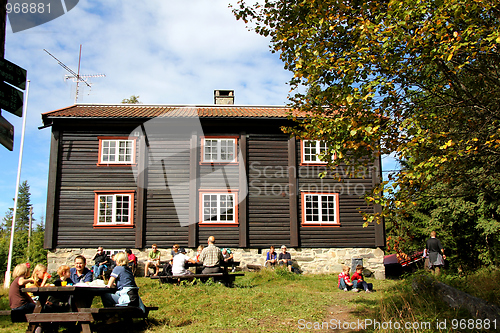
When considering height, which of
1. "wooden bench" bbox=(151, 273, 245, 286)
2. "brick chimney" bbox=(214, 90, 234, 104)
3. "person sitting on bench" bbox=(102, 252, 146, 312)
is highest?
"brick chimney" bbox=(214, 90, 234, 104)

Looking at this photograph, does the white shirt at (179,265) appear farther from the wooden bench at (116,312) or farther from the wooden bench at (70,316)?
the wooden bench at (70,316)

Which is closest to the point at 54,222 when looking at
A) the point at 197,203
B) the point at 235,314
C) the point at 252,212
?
the point at 197,203

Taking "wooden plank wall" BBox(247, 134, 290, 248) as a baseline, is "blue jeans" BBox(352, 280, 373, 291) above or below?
below

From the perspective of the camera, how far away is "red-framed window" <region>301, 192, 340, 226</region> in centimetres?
1627

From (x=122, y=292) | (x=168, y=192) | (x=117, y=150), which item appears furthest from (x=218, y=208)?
(x=122, y=292)

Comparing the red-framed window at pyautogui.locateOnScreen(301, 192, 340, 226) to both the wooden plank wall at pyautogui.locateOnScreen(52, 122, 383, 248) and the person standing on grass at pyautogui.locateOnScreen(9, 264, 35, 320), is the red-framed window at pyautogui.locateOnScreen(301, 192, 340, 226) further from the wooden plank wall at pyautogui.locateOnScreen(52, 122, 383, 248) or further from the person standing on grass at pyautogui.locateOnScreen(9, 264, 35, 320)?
the person standing on grass at pyautogui.locateOnScreen(9, 264, 35, 320)

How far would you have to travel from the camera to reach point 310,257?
52.2ft

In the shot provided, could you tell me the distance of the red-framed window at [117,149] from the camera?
16.3 metres

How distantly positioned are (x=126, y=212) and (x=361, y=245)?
9744 mm

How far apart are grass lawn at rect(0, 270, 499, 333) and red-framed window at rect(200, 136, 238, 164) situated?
741cm

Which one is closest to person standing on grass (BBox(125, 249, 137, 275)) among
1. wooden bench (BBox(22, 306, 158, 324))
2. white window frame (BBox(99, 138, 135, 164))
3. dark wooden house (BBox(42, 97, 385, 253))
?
dark wooden house (BBox(42, 97, 385, 253))

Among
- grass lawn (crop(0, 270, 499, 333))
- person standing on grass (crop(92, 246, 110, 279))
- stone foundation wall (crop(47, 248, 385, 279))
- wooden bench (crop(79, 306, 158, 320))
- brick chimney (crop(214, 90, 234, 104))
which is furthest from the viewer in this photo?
brick chimney (crop(214, 90, 234, 104))

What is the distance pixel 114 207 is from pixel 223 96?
813 cm

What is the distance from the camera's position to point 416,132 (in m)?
5.61
